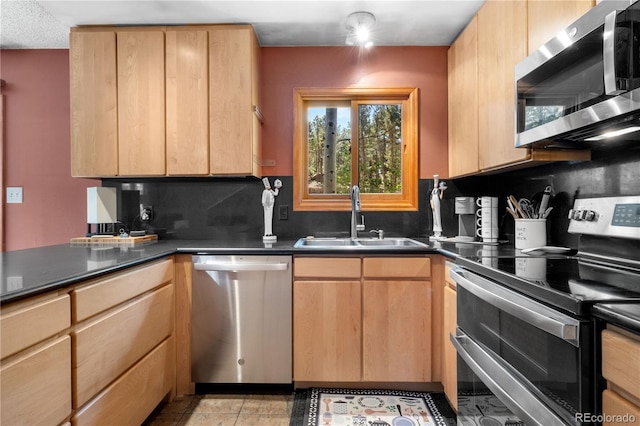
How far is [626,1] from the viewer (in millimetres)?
994

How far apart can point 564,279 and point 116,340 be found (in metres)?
1.62

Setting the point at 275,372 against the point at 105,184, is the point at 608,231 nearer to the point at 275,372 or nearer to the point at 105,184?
the point at 275,372

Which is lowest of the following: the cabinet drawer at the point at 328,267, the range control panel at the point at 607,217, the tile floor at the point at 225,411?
the tile floor at the point at 225,411

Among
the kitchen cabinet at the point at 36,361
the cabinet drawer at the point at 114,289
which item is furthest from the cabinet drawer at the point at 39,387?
the cabinet drawer at the point at 114,289

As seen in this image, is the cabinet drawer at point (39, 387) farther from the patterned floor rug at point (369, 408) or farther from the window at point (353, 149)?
the window at point (353, 149)

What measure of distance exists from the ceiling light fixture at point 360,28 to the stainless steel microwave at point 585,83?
1.06m

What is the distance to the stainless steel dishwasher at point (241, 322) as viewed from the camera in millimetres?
1972

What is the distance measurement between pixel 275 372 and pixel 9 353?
1338mm

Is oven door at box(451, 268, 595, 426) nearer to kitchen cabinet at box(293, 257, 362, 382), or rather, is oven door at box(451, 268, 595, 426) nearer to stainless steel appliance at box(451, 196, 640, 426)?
stainless steel appliance at box(451, 196, 640, 426)

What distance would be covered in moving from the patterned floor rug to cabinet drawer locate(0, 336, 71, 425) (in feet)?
3.50

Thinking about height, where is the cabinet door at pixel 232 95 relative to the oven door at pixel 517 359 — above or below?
above

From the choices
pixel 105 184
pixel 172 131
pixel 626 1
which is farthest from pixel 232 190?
pixel 626 1

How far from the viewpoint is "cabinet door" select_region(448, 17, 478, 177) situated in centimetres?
208

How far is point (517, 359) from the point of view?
102 cm
